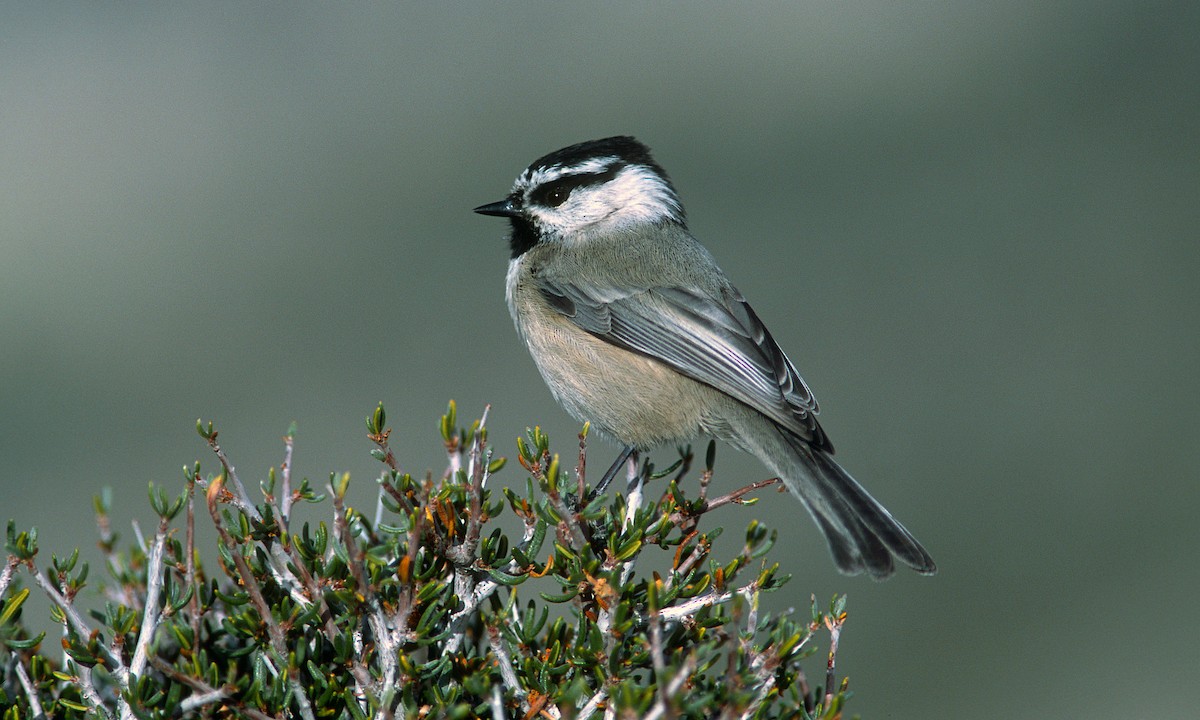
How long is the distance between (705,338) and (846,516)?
40.9 inches

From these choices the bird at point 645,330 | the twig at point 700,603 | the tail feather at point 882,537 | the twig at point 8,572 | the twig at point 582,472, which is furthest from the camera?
the bird at point 645,330

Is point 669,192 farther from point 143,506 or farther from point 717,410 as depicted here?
point 143,506

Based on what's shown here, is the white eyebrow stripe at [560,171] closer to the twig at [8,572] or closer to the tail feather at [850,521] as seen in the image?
the tail feather at [850,521]

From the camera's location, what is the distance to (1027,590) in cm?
684

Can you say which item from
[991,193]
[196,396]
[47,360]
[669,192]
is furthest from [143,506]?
[991,193]

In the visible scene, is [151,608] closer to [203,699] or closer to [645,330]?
[203,699]

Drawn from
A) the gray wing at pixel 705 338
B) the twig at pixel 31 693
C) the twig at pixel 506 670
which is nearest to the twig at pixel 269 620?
the twig at pixel 506 670

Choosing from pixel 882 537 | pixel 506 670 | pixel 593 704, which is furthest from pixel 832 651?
pixel 882 537

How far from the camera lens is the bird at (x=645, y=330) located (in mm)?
3547

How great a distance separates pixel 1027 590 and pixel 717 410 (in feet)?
13.6

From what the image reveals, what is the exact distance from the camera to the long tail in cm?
300

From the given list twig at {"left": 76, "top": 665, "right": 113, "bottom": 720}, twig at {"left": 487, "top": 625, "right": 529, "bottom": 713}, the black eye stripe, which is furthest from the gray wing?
twig at {"left": 76, "top": 665, "right": 113, "bottom": 720}

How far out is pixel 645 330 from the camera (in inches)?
158

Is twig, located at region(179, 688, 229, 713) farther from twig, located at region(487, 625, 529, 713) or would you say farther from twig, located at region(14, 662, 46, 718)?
twig, located at region(487, 625, 529, 713)
